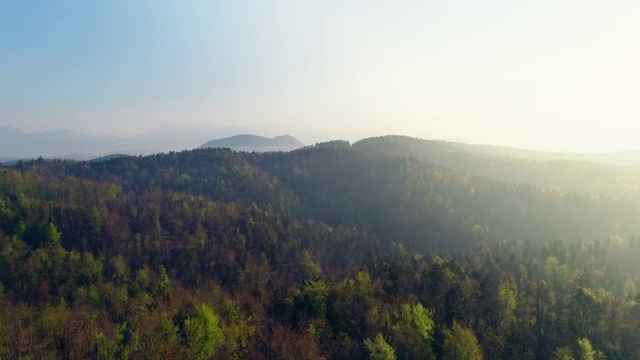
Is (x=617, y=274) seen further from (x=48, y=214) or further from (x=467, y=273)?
(x=48, y=214)

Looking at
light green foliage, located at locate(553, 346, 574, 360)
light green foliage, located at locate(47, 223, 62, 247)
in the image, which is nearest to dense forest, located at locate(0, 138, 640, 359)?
light green foliage, located at locate(553, 346, 574, 360)

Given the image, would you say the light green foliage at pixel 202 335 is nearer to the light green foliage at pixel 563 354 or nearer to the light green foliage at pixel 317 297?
the light green foliage at pixel 317 297

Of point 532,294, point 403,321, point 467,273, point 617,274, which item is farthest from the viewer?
point 617,274

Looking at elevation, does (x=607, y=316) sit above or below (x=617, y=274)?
above

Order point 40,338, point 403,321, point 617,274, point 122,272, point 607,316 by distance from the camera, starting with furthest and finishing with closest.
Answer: point 617,274
point 122,272
point 607,316
point 403,321
point 40,338

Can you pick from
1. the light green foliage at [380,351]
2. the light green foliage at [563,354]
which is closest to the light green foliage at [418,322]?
the light green foliage at [380,351]

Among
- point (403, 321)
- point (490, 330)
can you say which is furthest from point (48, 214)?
point (490, 330)

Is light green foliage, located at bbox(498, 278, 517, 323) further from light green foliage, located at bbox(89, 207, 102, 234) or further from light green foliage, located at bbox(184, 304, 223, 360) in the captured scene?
light green foliage, located at bbox(89, 207, 102, 234)

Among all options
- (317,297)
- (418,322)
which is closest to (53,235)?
(317,297)
